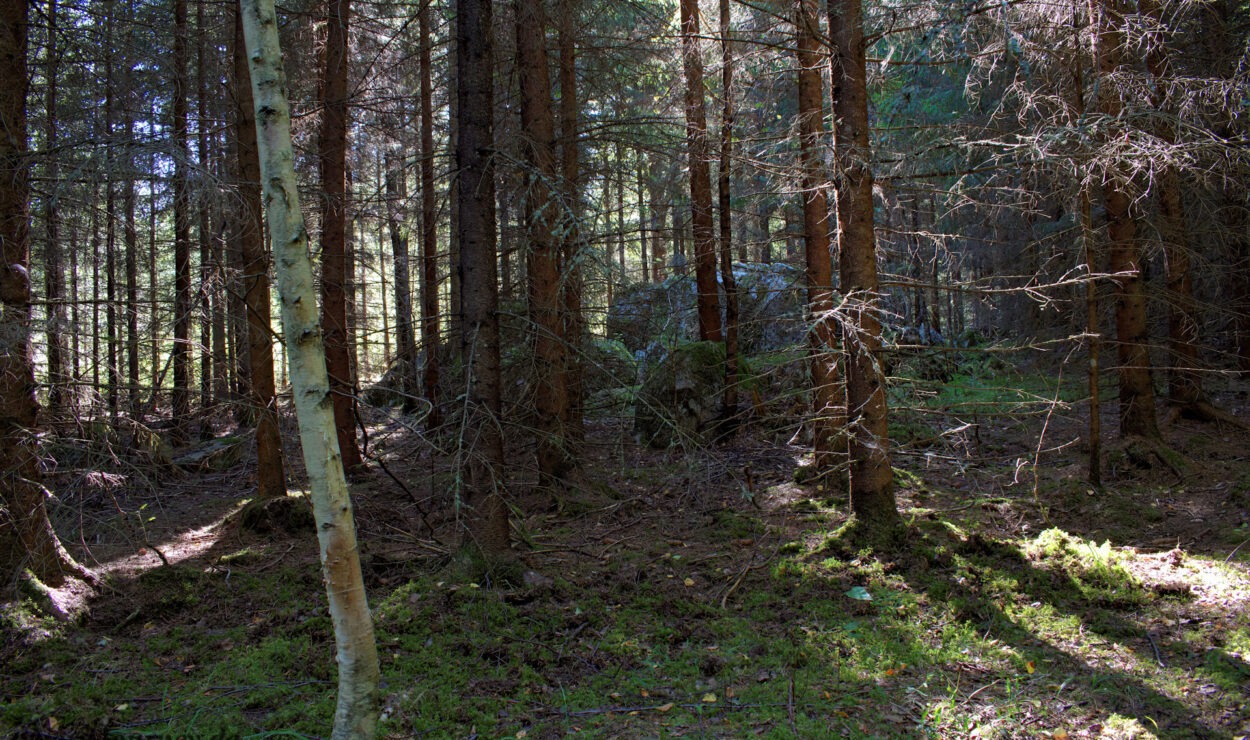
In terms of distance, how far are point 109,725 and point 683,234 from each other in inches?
331

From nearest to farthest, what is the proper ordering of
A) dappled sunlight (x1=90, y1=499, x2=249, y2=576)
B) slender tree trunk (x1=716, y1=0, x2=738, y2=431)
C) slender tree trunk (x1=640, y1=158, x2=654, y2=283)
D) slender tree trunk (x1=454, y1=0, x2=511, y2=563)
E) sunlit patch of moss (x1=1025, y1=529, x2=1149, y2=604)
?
sunlit patch of moss (x1=1025, y1=529, x2=1149, y2=604), slender tree trunk (x1=454, y1=0, x2=511, y2=563), dappled sunlight (x1=90, y1=499, x2=249, y2=576), slender tree trunk (x1=640, y1=158, x2=654, y2=283), slender tree trunk (x1=716, y1=0, x2=738, y2=431)

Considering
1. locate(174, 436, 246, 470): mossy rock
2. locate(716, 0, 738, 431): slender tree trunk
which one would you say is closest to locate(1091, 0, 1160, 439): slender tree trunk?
locate(716, 0, 738, 431): slender tree trunk

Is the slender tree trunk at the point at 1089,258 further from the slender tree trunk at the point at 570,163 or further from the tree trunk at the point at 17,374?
the tree trunk at the point at 17,374

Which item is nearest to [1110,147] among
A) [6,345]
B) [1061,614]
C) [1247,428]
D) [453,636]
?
[1061,614]

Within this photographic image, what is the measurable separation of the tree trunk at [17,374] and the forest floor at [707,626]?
0.93 ft

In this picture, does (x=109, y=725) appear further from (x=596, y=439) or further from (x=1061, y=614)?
(x=596, y=439)

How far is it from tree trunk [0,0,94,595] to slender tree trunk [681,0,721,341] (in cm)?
641

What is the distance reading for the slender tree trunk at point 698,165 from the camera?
29.3ft

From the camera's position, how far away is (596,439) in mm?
13250

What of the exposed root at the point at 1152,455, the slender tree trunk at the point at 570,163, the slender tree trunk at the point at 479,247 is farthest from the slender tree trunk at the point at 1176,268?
the slender tree trunk at the point at 479,247

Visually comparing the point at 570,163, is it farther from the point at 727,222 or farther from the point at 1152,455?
the point at 1152,455

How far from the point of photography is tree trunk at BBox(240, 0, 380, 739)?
3.21m

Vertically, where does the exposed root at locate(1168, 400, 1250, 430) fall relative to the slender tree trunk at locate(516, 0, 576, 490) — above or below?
below

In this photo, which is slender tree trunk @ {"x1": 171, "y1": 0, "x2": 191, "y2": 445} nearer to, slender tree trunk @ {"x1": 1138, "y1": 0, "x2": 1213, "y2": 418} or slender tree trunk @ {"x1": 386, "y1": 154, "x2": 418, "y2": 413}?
slender tree trunk @ {"x1": 386, "y1": 154, "x2": 418, "y2": 413}
